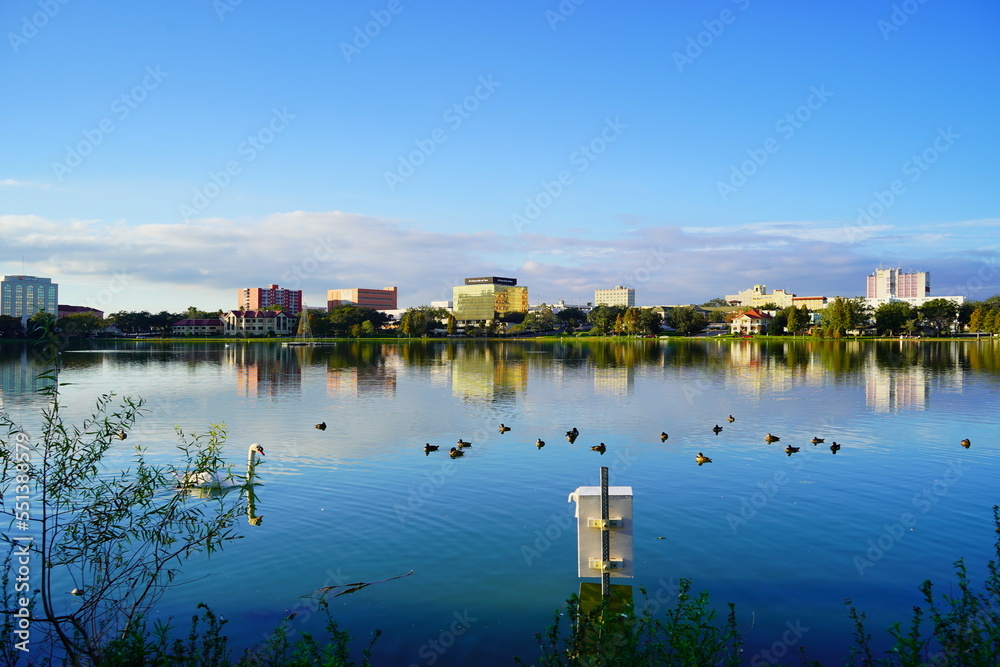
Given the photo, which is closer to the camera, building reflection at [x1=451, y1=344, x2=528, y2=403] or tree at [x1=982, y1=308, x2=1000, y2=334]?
building reflection at [x1=451, y1=344, x2=528, y2=403]

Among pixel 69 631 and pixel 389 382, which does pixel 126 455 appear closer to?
pixel 69 631

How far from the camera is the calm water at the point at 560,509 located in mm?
10664


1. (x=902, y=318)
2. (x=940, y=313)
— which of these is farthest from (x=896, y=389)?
(x=940, y=313)

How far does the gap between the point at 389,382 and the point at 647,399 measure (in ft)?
70.8

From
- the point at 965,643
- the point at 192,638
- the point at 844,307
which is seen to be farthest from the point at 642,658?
the point at 844,307

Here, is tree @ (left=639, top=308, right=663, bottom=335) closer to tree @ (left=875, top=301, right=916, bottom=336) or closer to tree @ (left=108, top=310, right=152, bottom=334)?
tree @ (left=875, top=301, right=916, bottom=336)

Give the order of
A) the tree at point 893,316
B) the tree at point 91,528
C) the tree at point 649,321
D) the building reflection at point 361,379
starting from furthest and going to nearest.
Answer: the tree at point 649,321 < the tree at point 893,316 < the building reflection at point 361,379 < the tree at point 91,528

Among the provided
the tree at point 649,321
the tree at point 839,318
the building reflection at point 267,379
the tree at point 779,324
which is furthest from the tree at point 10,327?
the tree at point 779,324

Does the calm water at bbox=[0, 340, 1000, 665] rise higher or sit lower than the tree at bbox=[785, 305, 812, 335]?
lower

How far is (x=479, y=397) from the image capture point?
42562mm

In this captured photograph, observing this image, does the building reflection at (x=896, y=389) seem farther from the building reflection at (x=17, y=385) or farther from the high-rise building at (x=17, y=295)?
the high-rise building at (x=17, y=295)

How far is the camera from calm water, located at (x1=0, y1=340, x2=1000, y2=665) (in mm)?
10664

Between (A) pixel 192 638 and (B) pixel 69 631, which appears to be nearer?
(A) pixel 192 638

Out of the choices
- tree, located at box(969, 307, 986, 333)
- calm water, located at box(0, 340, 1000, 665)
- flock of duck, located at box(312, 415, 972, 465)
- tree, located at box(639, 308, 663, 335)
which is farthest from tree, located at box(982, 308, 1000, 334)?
flock of duck, located at box(312, 415, 972, 465)
